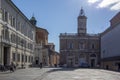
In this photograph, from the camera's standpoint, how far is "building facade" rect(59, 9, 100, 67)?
368ft

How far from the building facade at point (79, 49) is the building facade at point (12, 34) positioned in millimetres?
31469

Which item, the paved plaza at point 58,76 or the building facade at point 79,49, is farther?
the building facade at point 79,49

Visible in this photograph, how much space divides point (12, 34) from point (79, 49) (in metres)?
54.1

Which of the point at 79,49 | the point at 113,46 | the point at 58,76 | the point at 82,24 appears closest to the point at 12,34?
the point at 58,76

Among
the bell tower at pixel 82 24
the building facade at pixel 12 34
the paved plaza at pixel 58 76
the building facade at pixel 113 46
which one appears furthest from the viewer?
the bell tower at pixel 82 24

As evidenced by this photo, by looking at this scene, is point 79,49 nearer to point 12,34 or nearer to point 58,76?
point 12,34

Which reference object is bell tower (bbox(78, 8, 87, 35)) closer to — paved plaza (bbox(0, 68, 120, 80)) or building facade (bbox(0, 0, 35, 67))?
building facade (bbox(0, 0, 35, 67))

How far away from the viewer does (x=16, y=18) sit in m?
67.3

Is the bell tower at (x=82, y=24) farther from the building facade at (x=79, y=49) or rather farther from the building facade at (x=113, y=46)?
the building facade at (x=113, y=46)

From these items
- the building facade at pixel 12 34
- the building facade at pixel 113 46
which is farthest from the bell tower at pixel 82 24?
the building facade at pixel 12 34

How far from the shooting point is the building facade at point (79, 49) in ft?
368

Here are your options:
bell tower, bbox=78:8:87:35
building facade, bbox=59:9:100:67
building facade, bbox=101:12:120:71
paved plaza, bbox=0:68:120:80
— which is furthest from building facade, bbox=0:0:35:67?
bell tower, bbox=78:8:87:35

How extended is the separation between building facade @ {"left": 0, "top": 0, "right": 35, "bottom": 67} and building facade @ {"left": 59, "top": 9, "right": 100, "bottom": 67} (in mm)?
31469

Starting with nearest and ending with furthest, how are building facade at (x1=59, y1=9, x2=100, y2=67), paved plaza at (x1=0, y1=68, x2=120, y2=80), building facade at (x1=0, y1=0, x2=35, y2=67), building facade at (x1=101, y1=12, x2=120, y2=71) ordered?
paved plaza at (x1=0, y1=68, x2=120, y2=80)
building facade at (x1=0, y1=0, x2=35, y2=67)
building facade at (x1=101, y1=12, x2=120, y2=71)
building facade at (x1=59, y1=9, x2=100, y2=67)
